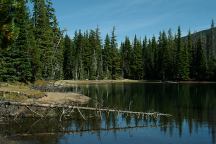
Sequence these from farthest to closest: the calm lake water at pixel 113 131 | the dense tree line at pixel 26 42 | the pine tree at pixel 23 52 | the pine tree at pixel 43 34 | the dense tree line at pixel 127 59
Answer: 1. the dense tree line at pixel 127 59
2. the pine tree at pixel 43 34
3. the pine tree at pixel 23 52
4. the calm lake water at pixel 113 131
5. the dense tree line at pixel 26 42

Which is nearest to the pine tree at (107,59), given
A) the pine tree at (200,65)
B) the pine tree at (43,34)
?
the pine tree at (200,65)

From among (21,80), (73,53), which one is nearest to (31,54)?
(21,80)

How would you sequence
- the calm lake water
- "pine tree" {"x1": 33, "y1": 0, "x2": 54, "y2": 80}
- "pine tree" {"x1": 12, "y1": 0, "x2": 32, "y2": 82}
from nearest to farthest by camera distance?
the calm lake water
"pine tree" {"x1": 12, "y1": 0, "x2": 32, "y2": 82}
"pine tree" {"x1": 33, "y1": 0, "x2": 54, "y2": 80}

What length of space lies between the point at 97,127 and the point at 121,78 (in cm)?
10213

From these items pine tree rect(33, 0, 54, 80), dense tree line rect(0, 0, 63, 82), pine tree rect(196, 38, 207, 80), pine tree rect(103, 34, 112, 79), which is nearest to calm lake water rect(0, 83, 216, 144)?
dense tree line rect(0, 0, 63, 82)

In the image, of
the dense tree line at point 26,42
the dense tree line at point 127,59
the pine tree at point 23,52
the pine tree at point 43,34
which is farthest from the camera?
the dense tree line at point 127,59

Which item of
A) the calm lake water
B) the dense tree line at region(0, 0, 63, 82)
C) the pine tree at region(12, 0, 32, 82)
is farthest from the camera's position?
the pine tree at region(12, 0, 32, 82)

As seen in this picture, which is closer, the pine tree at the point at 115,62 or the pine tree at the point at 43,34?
the pine tree at the point at 43,34

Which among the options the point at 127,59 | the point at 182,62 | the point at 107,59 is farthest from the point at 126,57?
the point at 182,62

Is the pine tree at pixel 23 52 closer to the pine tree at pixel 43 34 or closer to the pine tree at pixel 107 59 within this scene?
the pine tree at pixel 43 34

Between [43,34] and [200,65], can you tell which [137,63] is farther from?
[43,34]

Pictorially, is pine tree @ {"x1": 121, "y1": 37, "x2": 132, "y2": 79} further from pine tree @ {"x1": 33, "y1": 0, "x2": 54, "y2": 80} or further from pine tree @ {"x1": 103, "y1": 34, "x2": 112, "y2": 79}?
pine tree @ {"x1": 33, "y1": 0, "x2": 54, "y2": 80}

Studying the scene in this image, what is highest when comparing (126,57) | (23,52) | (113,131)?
(126,57)

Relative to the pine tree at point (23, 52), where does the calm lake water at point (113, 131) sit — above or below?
below
